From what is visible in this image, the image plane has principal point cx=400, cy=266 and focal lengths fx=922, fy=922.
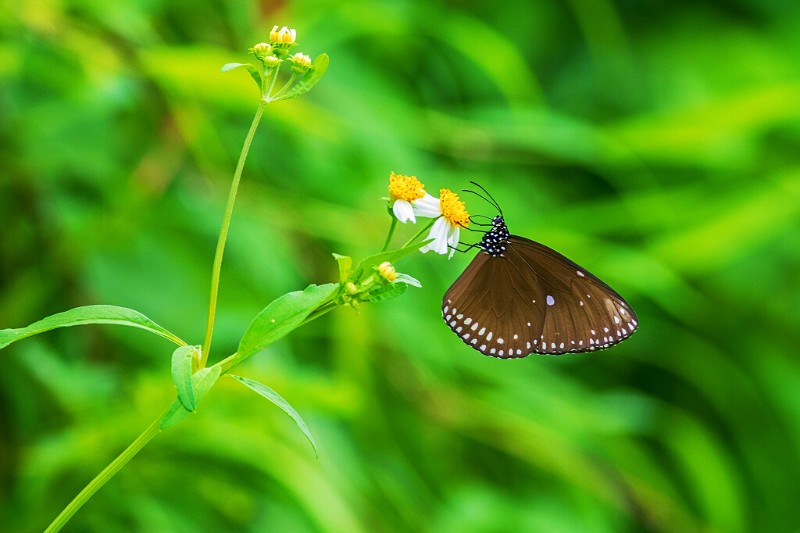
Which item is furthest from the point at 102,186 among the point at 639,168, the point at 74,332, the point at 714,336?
the point at 714,336

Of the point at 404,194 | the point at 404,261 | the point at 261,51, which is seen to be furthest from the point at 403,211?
the point at 404,261

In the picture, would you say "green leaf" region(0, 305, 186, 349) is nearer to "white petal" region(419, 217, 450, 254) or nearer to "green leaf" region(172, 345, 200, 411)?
"green leaf" region(172, 345, 200, 411)

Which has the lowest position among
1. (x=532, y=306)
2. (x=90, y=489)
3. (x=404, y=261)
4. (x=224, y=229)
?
(x=90, y=489)

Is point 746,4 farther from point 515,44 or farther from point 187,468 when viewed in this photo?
point 187,468

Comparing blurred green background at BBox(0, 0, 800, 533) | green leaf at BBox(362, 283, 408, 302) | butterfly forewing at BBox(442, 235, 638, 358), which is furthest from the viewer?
blurred green background at BBox(0, 0, 800, 533)

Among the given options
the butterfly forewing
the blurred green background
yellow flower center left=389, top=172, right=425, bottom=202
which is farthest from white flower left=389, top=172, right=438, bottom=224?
the blurred green background

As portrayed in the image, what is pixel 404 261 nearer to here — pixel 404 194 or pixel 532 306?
pixel 532 306

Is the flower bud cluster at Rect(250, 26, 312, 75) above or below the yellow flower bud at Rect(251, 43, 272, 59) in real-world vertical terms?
above
